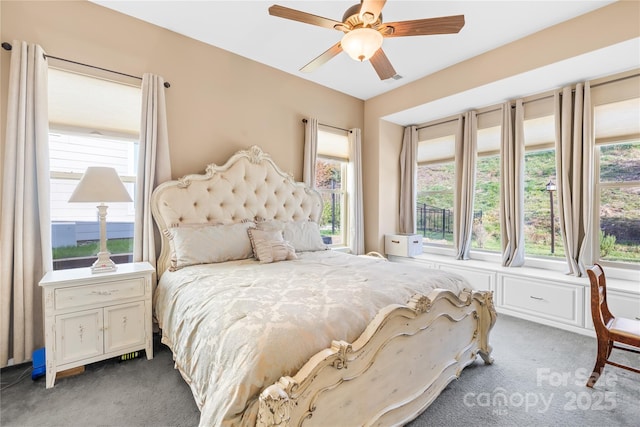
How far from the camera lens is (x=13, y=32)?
2.11 meters

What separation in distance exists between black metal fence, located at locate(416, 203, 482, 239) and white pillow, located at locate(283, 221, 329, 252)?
6.80 feet

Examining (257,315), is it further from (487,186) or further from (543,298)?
(487,186)

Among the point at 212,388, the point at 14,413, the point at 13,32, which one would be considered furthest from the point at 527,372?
the point at 13,32

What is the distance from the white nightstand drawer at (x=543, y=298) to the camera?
2832 mm

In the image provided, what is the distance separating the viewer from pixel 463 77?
129 inches

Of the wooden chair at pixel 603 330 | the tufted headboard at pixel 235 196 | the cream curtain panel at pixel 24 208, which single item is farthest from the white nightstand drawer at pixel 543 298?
the cream curtain panel at pixel 24 208

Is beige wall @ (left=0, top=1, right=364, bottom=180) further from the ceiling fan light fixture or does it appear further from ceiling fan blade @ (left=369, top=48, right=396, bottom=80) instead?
the ceiling fan light fixture

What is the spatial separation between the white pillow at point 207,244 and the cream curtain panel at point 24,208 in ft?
2.86

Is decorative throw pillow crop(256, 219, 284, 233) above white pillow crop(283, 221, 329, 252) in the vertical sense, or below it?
above

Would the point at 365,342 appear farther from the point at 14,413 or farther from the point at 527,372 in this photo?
the point at 14,413

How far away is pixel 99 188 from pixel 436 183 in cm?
415

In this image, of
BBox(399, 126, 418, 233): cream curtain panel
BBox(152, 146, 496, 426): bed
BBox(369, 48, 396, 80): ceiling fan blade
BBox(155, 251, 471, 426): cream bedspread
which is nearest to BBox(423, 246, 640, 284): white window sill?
BBox(399, 126, 418, 233): cream curtain panel

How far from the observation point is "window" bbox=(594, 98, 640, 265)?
9.43 feet

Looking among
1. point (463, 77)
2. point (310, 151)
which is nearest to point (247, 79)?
point (310, 151)
